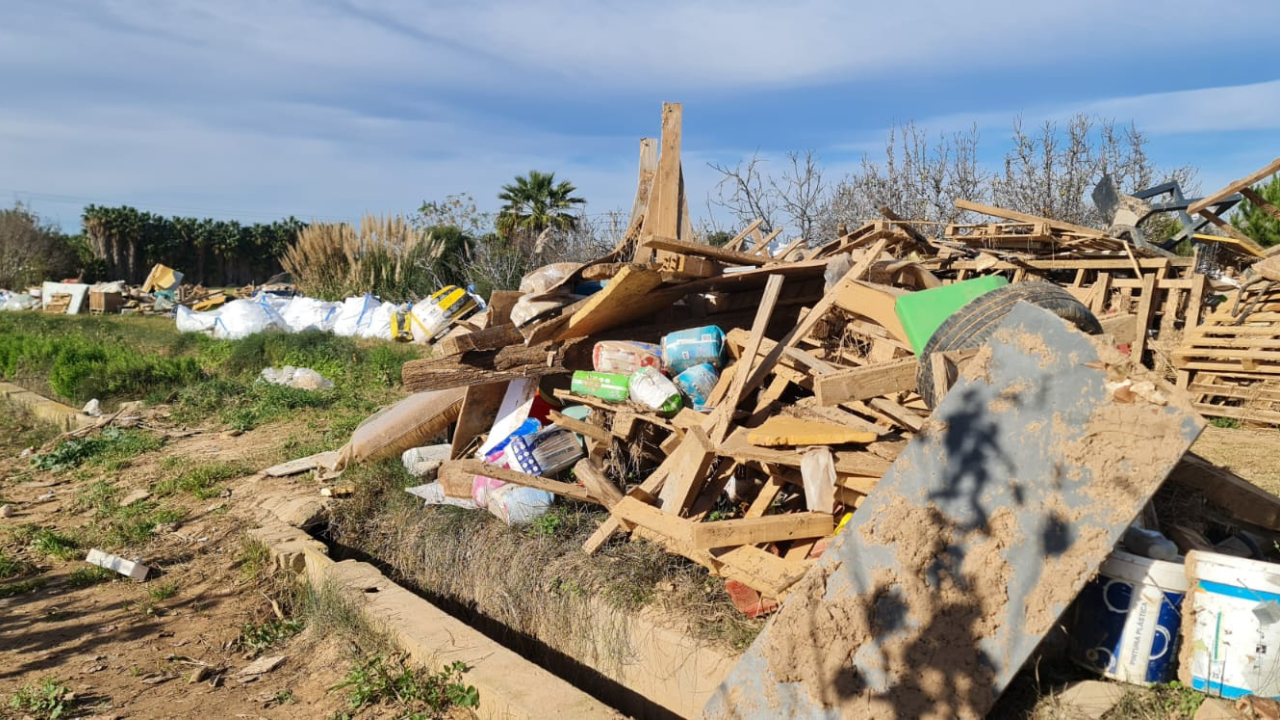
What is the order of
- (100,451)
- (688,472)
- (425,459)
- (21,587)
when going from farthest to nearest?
(100,451)
(425,459)
(21,587)
(688,472)

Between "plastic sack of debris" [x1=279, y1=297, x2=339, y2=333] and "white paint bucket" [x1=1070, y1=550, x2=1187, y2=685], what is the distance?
43.4 ft

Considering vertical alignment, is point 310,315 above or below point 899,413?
below

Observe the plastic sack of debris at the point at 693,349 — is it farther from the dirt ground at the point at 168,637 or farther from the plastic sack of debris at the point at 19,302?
the plastic sack of debris at the point at 19,302

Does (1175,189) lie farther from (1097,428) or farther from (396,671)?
(396,671)

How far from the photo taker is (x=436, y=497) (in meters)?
5.65

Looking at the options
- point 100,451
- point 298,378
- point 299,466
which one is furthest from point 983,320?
point 298,378

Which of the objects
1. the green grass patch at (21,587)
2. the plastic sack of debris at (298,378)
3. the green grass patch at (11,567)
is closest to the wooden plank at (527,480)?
the green grass patch at (21,587)

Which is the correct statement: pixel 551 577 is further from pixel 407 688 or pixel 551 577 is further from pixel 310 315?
pixel 310 315

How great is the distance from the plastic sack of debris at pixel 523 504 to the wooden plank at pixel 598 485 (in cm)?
32

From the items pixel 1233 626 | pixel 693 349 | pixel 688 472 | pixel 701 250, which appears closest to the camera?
pixel 1233 626

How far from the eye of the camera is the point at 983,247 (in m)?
8.91

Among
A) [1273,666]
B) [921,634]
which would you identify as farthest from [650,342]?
[1273,666]

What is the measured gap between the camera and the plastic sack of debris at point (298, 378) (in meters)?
10.4

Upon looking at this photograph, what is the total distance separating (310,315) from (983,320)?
43.6 feet
